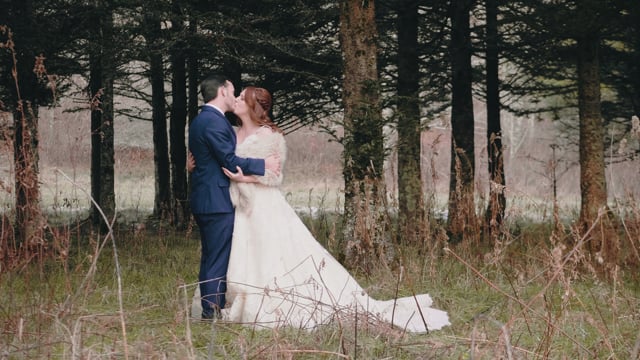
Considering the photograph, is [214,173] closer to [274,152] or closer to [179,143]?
[274,152]

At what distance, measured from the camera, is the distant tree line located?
7418 millimetres

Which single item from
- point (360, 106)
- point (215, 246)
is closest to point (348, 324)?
point (215, 246)

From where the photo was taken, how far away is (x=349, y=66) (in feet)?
24.5

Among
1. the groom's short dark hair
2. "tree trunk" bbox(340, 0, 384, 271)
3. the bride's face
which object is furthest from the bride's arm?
"tree trunk" bbox(340, 0, 384, 271)

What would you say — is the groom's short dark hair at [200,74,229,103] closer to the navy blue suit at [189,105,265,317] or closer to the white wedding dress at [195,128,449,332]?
the navy blue suit at [189,105,265,317]

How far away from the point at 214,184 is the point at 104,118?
785 cm

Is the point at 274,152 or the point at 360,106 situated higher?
the point at 360,106

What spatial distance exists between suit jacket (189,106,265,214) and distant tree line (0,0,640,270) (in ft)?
3.81

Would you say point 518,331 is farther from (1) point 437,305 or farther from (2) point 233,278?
(2) point 233,278

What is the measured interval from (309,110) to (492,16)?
11.4ft

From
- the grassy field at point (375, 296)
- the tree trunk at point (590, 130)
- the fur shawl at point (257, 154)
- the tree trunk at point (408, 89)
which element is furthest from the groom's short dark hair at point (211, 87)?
the tree trunk at point (408, 89)

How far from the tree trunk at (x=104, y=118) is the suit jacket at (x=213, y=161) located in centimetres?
266

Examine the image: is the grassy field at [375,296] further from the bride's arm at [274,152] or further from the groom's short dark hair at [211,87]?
the groom's short dark hair at [211,87]

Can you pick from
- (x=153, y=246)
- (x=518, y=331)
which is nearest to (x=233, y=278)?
(x=518, y=331)
